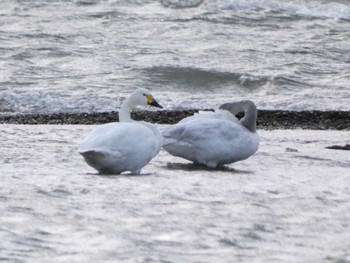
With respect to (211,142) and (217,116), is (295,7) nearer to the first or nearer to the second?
(217,116)

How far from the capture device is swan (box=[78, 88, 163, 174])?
7.80 m

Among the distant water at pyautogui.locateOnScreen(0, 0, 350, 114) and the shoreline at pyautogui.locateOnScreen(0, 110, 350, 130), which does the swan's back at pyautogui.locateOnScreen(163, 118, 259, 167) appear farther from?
the distant water at pyautogui.locateOnScreen(0, 0, 350, 114)

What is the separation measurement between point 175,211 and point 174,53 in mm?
13668

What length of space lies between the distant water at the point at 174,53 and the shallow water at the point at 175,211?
20.6 feet

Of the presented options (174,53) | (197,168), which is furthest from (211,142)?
(174,53)

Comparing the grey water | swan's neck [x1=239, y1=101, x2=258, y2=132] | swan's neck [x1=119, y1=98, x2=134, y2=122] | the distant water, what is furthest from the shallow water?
the distant water

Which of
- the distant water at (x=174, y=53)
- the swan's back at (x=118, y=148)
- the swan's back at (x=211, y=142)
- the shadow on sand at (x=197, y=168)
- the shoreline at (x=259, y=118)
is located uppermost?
the swan's back at (x=118, y=148)

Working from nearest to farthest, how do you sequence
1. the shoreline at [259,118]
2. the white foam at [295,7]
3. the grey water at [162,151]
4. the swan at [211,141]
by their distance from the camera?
the grey water at [162,151] → the swan at [211,141] → the shoreline at [259,118] → the white foam at [295,7]

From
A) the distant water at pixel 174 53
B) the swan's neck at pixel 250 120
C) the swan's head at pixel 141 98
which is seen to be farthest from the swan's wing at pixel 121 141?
the distant water at pixel 174 53

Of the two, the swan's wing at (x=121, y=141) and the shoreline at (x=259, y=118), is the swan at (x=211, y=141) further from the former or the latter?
the shoreline at (x=259, y=118)

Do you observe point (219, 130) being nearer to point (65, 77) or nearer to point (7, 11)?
point (65, 77)

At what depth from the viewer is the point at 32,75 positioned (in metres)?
17.6

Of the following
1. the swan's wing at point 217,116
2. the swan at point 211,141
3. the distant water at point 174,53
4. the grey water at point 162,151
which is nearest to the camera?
the grey water at point 162,151

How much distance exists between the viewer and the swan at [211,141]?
8.60 metres
